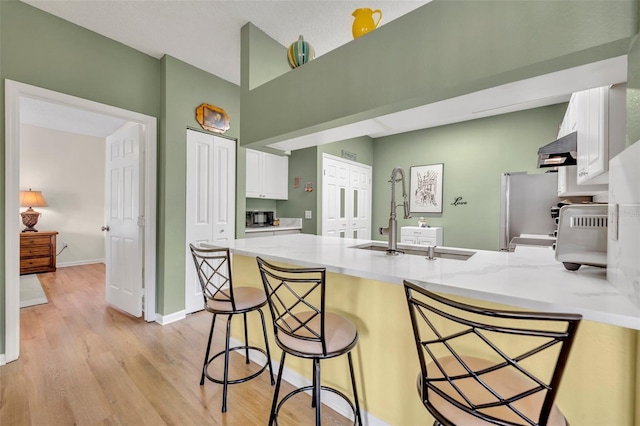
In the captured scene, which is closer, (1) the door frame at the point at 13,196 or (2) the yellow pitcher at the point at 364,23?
(2) the yellow pitcher at the point at 364,23

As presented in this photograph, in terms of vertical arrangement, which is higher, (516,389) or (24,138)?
(24,138)

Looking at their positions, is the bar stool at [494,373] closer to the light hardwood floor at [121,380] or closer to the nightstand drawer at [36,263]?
the light hardwood floor at [121,380]

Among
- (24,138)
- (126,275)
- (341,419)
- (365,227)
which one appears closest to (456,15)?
(341,419)

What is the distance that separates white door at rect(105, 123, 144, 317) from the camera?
2.88m

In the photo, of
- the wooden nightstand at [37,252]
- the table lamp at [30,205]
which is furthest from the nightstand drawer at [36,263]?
the table lamp at [30,205]

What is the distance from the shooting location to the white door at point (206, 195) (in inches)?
119

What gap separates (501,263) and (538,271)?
0.18 meters

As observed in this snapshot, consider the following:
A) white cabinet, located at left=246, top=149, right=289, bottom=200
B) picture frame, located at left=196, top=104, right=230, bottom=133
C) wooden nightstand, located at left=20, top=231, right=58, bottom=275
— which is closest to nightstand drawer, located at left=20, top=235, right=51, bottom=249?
wooden nightstand, located at left=20, top=231, right=58, bottom=275

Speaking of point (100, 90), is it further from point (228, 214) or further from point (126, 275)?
point (126, 275)

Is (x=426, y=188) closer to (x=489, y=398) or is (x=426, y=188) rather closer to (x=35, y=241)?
(x=489, y=398)

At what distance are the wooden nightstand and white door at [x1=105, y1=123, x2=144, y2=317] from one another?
256 centimetres

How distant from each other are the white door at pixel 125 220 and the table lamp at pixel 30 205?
260 centimetres

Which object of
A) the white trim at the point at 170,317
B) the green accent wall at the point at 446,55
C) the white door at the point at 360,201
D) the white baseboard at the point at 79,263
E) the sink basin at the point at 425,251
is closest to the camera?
the green accent wall at the point at 446,55

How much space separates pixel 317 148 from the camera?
4.14 metres
